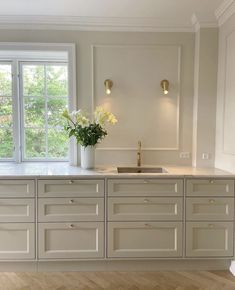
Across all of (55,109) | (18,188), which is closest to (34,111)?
(55,109)

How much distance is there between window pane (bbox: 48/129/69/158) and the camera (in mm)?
3334

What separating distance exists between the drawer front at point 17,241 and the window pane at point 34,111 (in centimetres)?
132

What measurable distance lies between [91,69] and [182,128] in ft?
4.23

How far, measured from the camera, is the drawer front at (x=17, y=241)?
2502 millimetres

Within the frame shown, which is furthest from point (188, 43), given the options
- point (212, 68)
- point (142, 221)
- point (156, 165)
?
point (142, 221)

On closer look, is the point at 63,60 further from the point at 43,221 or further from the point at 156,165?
the point at 43,221

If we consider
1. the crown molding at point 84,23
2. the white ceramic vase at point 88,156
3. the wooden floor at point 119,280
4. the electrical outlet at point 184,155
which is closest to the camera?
the wooden floor at point 119,280

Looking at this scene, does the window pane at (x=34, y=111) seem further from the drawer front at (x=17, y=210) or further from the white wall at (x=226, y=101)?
the white wall at (x=226, y=101)

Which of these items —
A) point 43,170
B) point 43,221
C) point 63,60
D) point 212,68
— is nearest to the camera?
point 43,221

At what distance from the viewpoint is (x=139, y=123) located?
313 cm

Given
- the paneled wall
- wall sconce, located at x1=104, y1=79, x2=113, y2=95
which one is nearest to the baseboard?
the paneled wall

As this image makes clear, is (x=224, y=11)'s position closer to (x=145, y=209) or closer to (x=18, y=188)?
(x=145, y=209)

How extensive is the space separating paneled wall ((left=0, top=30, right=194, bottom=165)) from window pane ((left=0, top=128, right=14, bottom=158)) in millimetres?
989

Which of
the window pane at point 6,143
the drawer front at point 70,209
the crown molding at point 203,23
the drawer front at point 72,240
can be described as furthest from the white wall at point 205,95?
the window pane at point 6,143
